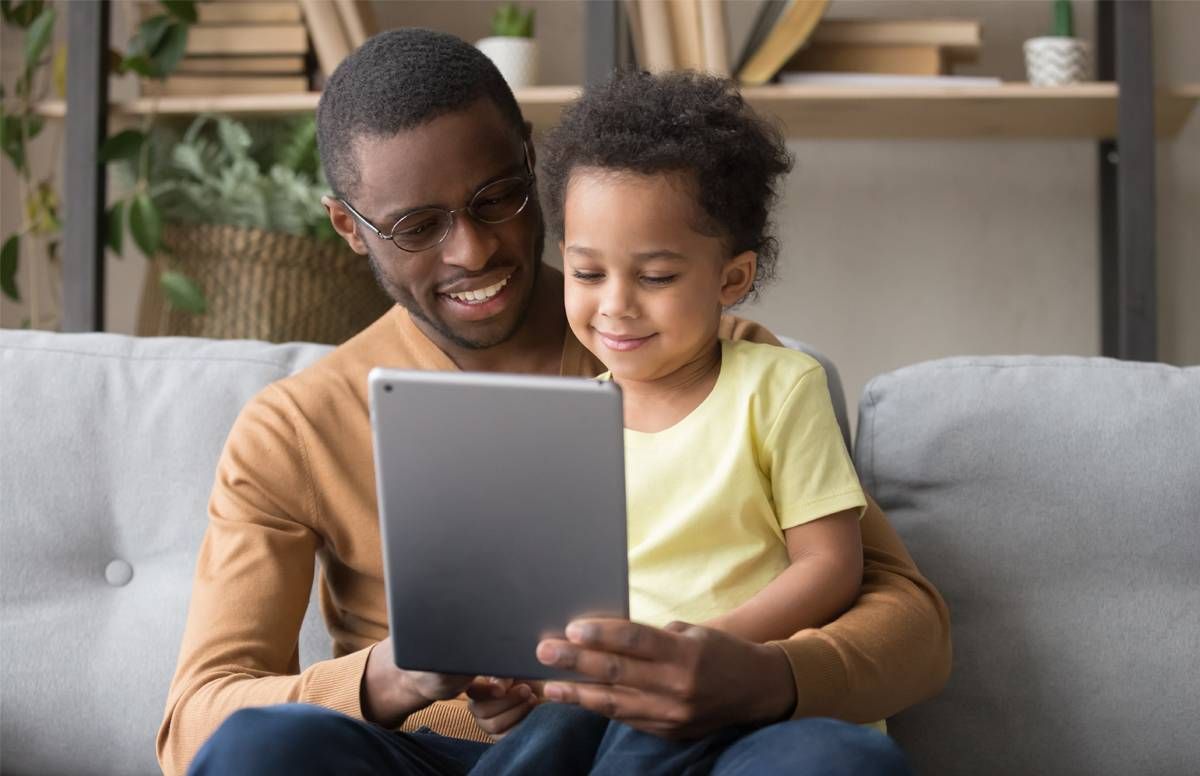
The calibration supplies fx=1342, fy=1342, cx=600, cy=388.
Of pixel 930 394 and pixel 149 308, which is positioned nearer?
pixel 930 394

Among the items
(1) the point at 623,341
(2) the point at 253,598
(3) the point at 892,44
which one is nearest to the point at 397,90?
(1) the point at 623,341

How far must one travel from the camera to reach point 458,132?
125 cm

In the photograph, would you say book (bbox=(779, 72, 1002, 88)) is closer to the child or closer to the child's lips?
the child

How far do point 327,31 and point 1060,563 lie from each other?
147 cm

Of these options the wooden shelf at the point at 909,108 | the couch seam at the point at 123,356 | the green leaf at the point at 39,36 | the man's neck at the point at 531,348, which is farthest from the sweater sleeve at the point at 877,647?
the green leaf at the point at 39,36

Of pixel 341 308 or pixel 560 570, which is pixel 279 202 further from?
pixel 560 570

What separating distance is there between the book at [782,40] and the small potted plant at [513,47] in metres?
0.36

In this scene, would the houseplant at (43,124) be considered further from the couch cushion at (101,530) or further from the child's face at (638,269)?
the child's face at (638,269)

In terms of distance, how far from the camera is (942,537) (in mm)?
1392

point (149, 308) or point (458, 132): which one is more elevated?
point (458, 132)

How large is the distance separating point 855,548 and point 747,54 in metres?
1.26

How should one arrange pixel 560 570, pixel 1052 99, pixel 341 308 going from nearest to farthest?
pixel 560 570 → pixel 1052 99 → pixel 341 308

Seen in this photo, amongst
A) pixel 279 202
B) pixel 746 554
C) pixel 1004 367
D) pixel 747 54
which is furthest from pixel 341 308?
pixel 746 554

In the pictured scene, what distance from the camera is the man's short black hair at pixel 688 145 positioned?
1110 millimetres
